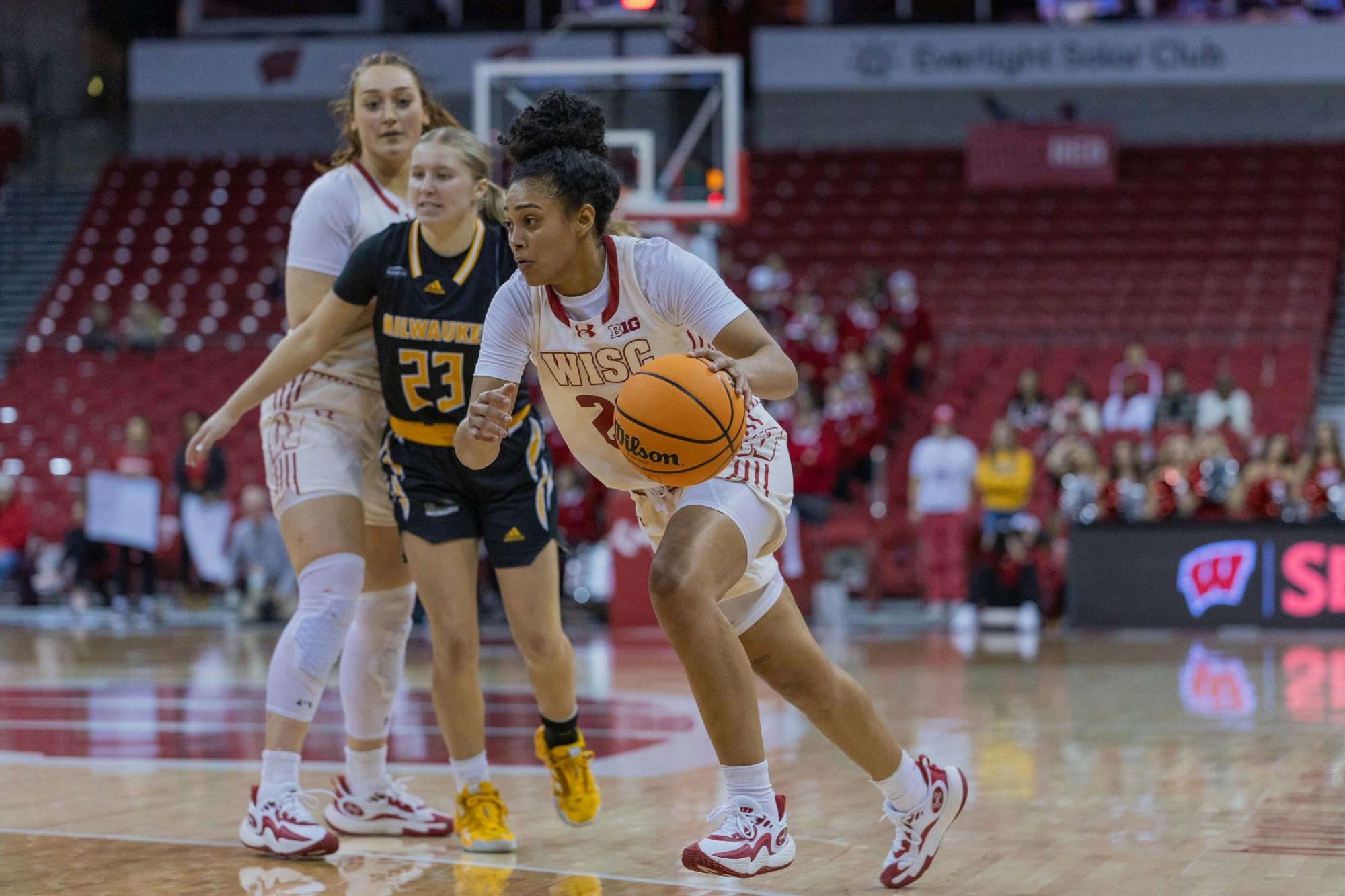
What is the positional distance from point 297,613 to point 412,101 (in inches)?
60.8

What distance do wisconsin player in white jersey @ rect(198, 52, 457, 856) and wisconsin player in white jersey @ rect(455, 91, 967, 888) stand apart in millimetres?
831

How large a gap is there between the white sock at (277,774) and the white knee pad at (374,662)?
1.42 feet

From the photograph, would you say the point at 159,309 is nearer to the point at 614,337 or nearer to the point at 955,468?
the point at 955,468

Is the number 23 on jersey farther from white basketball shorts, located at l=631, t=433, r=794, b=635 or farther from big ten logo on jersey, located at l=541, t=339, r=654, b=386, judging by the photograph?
white basketball shorts, located at l=631, t=433, r=794, b=635

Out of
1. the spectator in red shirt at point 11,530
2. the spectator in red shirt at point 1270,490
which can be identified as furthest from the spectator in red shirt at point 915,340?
the spectator in red shirt at point 11,530

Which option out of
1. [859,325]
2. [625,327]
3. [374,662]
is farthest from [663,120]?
[625,327]

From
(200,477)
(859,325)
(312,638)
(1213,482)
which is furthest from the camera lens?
(859,325)

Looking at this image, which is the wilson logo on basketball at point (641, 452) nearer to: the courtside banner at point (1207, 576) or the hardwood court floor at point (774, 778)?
the hardwood court floor at point (774, 778)

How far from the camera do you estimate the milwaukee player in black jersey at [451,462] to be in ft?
14.7

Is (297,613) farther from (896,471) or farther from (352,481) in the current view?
(896,471)

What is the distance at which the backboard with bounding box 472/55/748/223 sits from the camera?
14.3 metres

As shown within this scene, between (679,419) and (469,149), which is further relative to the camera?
(469,149)

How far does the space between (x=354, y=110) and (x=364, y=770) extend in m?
1.97

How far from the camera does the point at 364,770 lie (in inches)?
189
